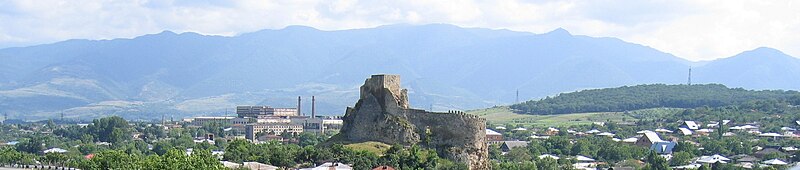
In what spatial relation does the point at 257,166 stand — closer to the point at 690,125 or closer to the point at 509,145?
the point at 509,145

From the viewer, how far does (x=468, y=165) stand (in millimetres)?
69125

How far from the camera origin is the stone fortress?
69.8 m

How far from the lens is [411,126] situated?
233 feet

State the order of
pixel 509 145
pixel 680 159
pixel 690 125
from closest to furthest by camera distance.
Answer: pixel 680 159 → pixel 509 145 → pixel 690 125

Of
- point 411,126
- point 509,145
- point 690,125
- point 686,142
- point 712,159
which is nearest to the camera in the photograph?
point 411,126

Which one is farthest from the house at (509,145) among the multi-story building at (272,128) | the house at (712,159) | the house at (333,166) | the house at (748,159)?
the house at (333,166)

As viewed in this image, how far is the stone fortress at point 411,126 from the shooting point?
229 ft

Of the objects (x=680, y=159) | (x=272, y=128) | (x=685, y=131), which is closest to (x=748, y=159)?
(x=680, y=159)

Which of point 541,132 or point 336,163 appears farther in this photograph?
point 541,132

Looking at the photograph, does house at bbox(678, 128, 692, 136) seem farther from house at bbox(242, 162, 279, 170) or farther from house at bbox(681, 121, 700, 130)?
house at bbox(242, 162, 279, 170)

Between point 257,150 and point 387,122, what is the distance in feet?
36.4

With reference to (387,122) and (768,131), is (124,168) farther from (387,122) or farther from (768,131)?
(768,131)

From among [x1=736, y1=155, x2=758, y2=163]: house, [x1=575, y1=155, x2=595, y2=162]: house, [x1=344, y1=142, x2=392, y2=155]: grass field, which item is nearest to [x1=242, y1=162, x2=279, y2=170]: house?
[x1=344, y1=142, x2=392, y2=155]: grass field

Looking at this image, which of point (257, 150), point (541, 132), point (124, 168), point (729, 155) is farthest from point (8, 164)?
point (541, 132)
